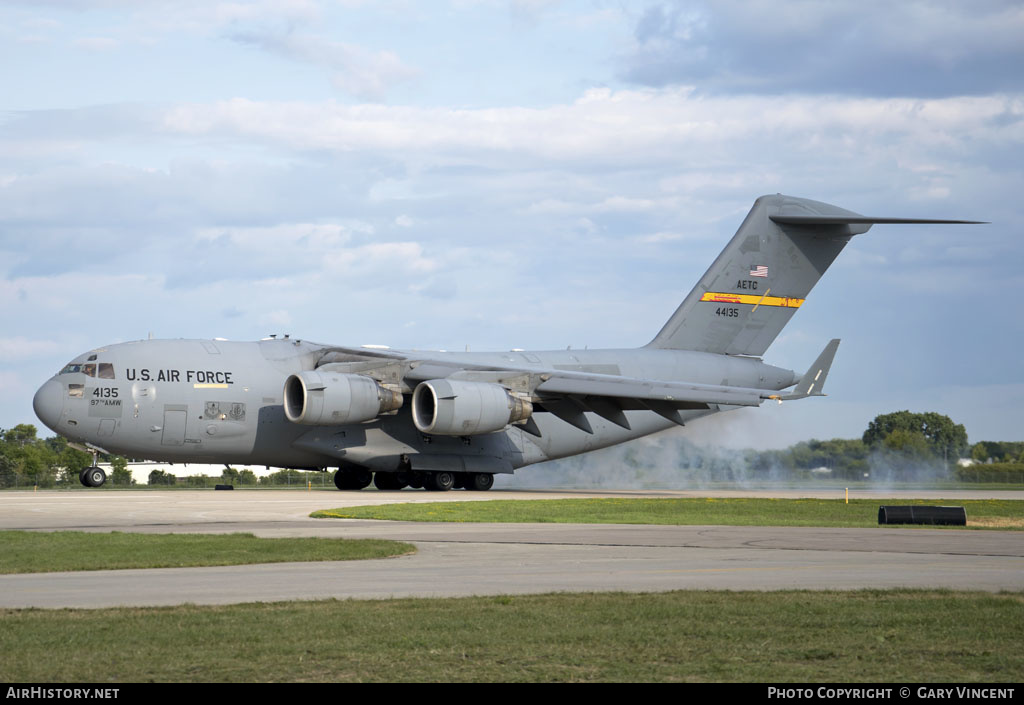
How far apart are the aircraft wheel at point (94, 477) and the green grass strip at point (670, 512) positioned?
9438 millimetres

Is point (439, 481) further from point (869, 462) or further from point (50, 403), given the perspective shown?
point (869, 462)

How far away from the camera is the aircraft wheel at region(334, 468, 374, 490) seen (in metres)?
34.7

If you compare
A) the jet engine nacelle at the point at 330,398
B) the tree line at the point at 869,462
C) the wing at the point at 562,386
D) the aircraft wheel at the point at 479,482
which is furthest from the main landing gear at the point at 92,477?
the tree line at the point at 869,462

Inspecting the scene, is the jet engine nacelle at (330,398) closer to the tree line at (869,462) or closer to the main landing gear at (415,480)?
the main landing gear at (415,480)

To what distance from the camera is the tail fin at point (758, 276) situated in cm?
3794

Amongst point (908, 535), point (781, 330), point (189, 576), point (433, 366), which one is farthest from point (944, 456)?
point (189, 576)

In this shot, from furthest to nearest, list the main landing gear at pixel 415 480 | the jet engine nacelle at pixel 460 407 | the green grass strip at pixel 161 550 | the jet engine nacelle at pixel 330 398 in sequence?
the main landing gear at pixel 415 480 < the jet engine nacelle at pixel 460 407 < the jet engine nacelle at pixel 330 398 < the green grass strip at pixel 161 550

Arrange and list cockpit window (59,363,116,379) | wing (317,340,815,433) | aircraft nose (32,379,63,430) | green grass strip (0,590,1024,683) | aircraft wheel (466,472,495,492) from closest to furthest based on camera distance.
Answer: green grass strip (0,590,1024,683), aircraft nose (32,379,63,430), cockpit window (59,363,116,379), wing (317,340,815,433), aircraft wheel (466,472,495,492)

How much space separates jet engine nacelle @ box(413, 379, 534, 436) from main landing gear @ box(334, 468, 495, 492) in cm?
326

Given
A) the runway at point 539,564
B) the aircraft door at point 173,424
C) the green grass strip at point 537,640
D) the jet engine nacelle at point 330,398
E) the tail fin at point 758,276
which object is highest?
the tail fin at point 758,276

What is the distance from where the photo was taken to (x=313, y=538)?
16.6 metres

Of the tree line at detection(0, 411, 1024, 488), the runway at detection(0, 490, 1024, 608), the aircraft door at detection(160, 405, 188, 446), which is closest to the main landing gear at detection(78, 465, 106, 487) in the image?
the aircraft door at detection(160, 405, 188, 446)

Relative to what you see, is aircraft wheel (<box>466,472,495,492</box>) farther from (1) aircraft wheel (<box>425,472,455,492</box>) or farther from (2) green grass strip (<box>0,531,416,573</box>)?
(2) green grass strip (<box>0,531,416,573</box>)

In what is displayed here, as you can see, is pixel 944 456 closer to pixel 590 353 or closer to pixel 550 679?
pixel 590 353
